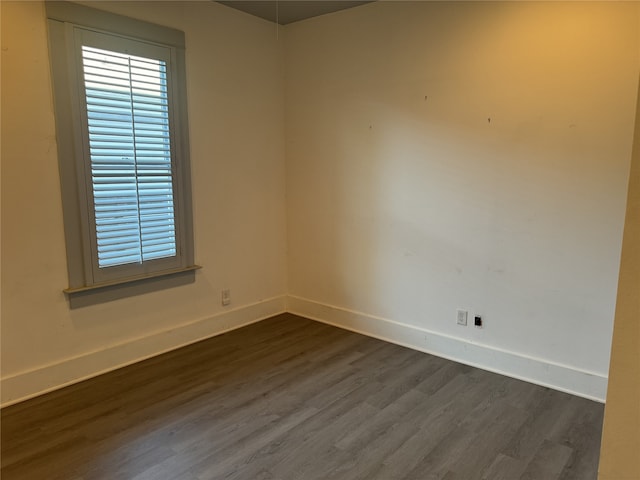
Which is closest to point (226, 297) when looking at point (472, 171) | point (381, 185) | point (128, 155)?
point (128, 155)

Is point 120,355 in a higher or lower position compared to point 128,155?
lower

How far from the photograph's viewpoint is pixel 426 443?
2.31m

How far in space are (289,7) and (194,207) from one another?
175 cm

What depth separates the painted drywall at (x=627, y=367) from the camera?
645 mm

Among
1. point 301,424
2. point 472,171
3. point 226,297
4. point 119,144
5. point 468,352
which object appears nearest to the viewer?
point 301,424

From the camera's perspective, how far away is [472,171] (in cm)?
310

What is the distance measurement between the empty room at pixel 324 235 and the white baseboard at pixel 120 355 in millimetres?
16

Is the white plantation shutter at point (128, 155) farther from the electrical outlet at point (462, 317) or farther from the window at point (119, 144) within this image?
the electrical outlet at point (462, 317)

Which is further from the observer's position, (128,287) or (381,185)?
(381,185)

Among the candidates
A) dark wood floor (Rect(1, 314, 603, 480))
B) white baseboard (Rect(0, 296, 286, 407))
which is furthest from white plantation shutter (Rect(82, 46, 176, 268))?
dark wood floor (Rect(1, 314, 603, 480))

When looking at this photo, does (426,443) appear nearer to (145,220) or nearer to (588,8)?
(145,220)

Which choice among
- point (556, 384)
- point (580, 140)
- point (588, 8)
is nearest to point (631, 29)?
point (588, 8)

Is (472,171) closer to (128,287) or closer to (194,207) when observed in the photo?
(194,207)

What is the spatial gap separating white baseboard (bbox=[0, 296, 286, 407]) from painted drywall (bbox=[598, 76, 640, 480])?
3027mm
